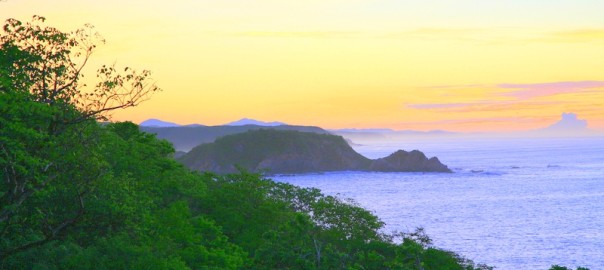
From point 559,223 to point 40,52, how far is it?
427 feet

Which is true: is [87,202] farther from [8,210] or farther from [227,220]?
[227,220]

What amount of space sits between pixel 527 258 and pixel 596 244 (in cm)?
1701

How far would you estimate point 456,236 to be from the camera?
431 ft

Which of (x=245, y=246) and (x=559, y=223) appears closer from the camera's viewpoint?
(x=245, y=246)

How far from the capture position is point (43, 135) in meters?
28.5

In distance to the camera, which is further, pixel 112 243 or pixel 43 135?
pixel 112 243

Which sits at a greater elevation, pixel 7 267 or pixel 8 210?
pixel 8 210

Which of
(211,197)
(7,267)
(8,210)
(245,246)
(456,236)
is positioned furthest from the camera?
(456,236)

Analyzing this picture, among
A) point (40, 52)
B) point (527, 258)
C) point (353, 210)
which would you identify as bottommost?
point (527, 258)

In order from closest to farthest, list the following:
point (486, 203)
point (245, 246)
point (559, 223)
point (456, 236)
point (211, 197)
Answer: point (245, 246) → point (211, 197) → point (456, 236) → point (559, 223) → point (486, 203)

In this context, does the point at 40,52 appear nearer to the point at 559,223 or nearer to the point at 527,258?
the point at 527,258

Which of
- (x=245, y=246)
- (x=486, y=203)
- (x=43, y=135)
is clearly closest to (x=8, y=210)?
(x=43, y=135)

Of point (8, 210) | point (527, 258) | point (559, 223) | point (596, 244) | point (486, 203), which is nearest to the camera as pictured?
point (8, 210)

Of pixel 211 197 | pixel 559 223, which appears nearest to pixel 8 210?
pixel 211 197
